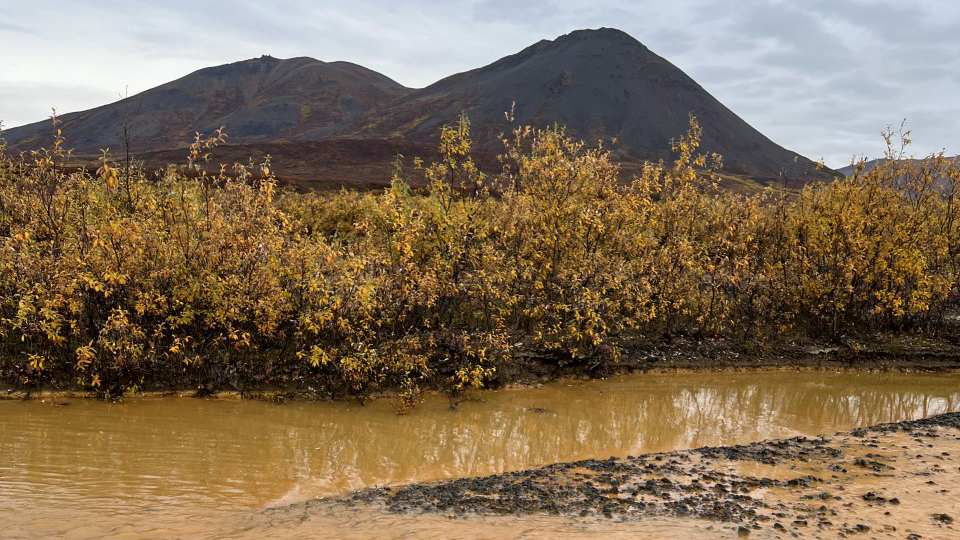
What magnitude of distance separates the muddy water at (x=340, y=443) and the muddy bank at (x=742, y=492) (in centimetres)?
49

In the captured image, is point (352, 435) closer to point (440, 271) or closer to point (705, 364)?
point (440, 271)

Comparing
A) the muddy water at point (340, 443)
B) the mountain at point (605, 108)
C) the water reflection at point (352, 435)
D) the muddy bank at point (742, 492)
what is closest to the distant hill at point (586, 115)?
the mountain at point (605, 108)

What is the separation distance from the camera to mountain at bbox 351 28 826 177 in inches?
5881

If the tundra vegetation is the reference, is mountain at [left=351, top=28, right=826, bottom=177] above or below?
above

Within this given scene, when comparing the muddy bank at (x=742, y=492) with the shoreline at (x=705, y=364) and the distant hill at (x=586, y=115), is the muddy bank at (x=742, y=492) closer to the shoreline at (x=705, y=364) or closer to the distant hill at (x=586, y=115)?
the shoreline at (x=705, y=364)

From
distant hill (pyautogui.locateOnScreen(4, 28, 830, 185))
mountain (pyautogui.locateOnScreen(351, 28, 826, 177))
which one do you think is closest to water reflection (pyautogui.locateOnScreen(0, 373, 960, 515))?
distant hill (pyautogui.locateOnScreen(4, 28, 830, 185))

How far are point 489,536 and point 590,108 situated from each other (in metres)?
169

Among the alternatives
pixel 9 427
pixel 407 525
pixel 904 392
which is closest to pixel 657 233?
pixel 904 392

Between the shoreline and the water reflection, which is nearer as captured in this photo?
the water reflection

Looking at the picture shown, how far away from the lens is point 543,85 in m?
179

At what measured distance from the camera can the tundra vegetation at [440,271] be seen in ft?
39.4

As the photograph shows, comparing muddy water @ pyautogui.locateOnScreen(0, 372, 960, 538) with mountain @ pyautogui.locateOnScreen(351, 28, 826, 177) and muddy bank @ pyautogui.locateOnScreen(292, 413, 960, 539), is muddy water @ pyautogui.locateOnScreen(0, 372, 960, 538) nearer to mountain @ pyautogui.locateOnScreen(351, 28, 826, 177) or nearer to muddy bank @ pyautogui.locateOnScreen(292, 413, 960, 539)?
muddy bank @ pyautogui.locateOnScreen(292, 413, 960, 539)

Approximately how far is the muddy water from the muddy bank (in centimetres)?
49

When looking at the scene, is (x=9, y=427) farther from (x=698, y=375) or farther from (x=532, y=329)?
(x=698, y=375)
